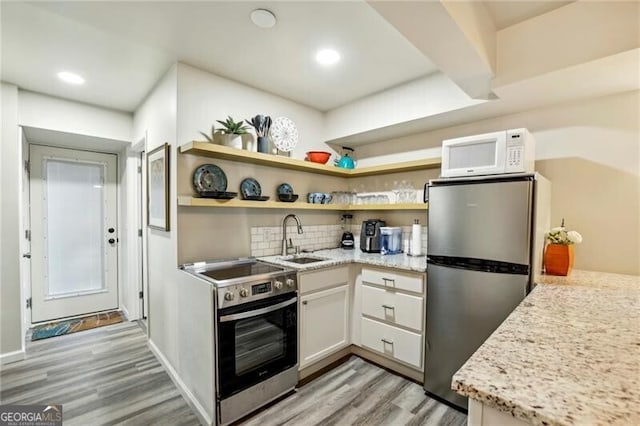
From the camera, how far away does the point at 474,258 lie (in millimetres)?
1875

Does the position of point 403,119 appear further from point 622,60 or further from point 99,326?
point 99,326

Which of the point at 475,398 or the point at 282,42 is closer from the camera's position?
the point at 475,398

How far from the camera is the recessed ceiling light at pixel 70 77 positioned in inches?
92.7

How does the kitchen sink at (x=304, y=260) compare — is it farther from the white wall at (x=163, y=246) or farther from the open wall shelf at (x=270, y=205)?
the white wall at (x=163, y=246)

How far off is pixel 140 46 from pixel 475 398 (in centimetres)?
259

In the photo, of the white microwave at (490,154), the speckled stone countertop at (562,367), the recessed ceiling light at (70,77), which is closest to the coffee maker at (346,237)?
the white microwave at (490,154)

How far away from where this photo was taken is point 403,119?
2.57 m

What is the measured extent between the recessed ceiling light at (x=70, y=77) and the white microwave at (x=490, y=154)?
3.07m

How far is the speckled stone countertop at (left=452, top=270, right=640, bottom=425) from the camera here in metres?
0.58

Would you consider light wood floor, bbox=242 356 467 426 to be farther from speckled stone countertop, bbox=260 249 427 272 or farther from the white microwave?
the white microwave

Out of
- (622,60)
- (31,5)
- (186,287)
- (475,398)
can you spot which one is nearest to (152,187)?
(186,287)

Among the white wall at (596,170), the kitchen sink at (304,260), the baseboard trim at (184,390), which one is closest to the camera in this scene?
the baseboard trim at (184,390)

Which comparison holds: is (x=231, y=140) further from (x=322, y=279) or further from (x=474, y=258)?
(x=474, y=258)

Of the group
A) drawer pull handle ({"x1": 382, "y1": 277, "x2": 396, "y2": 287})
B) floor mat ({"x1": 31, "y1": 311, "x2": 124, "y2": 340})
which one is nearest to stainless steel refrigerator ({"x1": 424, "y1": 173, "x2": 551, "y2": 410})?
drawer pull handle ({"x1": 382, "y1": 277, "x2": 396, "y2": 287})
